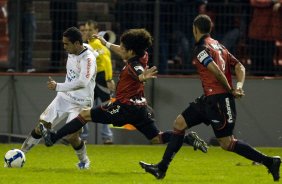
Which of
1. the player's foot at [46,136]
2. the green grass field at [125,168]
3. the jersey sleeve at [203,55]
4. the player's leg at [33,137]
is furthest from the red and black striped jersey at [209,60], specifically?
the player's leg at [33,137]

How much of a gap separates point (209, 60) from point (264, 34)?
8285mm

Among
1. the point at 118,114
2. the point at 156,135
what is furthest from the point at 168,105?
the point at 118,114

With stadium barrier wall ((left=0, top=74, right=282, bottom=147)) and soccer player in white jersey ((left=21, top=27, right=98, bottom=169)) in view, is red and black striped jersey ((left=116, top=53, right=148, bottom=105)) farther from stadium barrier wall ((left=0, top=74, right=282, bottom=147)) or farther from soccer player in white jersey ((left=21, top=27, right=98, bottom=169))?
stadium barrier wall ((left=0, top=74, right=282, bottom=147))

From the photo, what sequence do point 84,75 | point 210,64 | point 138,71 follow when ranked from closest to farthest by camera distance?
point 210,64 < point 138,71 < point 84,75

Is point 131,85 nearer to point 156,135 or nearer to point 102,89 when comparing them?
point 156,135

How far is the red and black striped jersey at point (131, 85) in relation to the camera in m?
13.2

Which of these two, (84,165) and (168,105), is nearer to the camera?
(84,165)

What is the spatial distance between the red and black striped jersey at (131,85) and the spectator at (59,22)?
6660 millimetres

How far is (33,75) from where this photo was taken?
19.7m

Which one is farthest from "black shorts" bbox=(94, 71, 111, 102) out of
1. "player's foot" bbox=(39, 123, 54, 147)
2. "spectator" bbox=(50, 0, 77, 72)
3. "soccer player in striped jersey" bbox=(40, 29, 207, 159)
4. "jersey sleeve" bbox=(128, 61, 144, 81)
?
"jersey sleeve" bbox=(128, 61, 144, 81)

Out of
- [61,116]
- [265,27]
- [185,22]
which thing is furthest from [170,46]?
[61,116]

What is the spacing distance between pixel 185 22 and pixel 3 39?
373 centimetres

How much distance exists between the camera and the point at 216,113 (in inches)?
491

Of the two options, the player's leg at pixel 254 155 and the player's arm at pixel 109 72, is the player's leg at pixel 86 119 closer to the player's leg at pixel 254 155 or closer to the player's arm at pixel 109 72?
the player's leg at pixel 254 155
